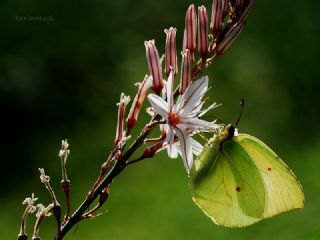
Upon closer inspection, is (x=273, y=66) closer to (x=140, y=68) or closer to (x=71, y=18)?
(x=140, y=68)

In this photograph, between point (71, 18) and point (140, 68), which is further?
point (71, 18)

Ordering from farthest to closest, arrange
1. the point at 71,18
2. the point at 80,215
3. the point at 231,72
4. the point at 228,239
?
1. the point at 71,18
2. the point at 231,72
3. the point at 228,239
4. the point at 80,215

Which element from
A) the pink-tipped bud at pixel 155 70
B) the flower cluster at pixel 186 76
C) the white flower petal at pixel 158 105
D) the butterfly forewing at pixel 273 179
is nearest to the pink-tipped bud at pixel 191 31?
the flower cluster at pixel 186 76

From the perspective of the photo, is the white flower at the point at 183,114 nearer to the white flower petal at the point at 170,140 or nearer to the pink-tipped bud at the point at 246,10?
the white flower petal at the point at 170,140

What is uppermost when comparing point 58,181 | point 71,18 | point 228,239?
point 71,18

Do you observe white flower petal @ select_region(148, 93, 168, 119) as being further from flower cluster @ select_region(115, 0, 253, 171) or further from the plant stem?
the plant stem

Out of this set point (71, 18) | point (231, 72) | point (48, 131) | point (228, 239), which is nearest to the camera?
point (228, 239)

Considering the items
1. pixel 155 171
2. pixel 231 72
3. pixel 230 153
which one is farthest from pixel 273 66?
pixel 230 153

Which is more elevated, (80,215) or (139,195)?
(80,215)
